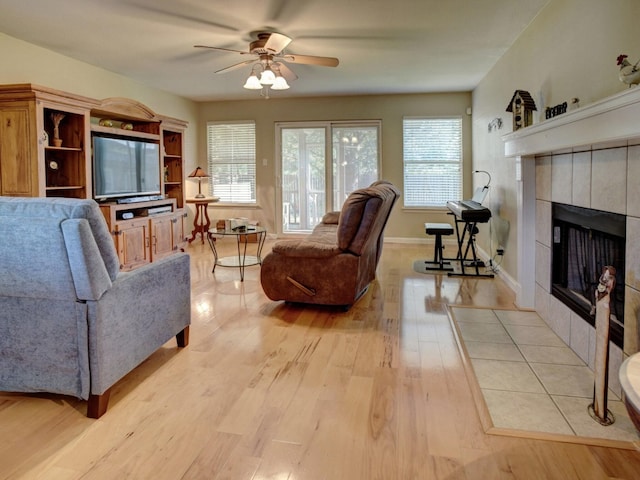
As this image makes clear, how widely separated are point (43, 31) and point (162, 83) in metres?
2.24

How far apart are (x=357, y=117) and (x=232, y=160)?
230cm

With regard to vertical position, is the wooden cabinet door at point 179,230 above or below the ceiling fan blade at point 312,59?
below

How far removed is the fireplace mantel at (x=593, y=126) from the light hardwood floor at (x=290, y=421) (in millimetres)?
1285

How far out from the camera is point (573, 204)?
272cm

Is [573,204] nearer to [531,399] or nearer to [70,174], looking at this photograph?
[531,399]

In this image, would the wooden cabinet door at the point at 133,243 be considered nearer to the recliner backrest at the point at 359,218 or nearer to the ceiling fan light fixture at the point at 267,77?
the ceiling fan light fixture at the point at 267,77

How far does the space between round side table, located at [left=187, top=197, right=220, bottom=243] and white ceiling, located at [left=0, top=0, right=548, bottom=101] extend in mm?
1928

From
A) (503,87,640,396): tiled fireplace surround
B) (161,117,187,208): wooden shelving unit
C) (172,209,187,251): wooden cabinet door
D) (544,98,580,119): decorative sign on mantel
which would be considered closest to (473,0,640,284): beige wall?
(544,98,580,119): decorative sign on mantel

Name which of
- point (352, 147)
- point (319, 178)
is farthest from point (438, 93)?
point (319, 178)

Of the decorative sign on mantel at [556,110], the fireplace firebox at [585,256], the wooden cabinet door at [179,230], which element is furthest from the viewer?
the wooden cabinet door at [179,230]

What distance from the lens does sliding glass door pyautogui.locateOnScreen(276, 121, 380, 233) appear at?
736 centimetres

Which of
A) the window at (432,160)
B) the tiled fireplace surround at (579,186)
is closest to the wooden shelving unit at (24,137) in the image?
the tiled fireplace surround at (579,186)

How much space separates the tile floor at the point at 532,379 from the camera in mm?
1918

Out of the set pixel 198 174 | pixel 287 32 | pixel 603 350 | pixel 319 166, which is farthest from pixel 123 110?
pixel 603 350
